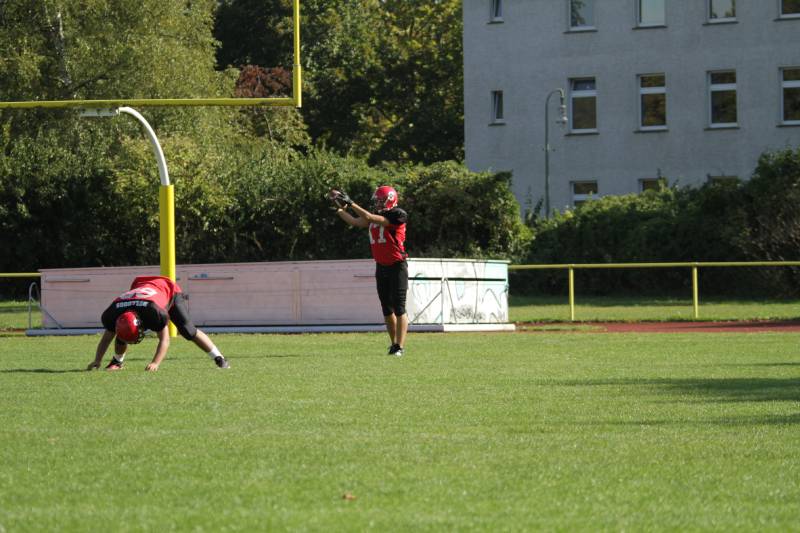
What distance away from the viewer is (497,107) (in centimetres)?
5497

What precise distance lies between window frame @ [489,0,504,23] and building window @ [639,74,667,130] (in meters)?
5.96

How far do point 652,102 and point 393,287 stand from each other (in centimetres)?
3606

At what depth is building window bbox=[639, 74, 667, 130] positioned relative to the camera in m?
51.8

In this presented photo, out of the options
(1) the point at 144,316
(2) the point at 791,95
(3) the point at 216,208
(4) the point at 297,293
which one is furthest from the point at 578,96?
(1) the point at 144,316

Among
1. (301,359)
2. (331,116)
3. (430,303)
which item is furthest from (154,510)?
(331,116)

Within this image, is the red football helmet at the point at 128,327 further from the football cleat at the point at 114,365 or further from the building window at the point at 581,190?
the building window at the point at 581,190

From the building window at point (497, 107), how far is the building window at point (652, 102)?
5.49 meters

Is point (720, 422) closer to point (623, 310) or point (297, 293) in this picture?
point (297, 293)

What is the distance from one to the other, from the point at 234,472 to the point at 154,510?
1.06m

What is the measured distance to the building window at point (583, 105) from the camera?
2087 inches

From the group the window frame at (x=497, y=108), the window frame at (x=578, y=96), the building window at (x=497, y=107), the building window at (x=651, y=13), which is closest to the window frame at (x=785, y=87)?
the building window at (x=651, y=13)

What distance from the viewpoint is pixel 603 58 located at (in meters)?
52.3

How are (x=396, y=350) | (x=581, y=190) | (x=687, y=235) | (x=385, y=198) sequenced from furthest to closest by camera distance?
(x=581, y=190), (x=687, y=235), (x=385, y=198), (x=396, y=350)

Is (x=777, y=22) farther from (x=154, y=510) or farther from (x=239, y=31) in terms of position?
(x=154, y=510)
